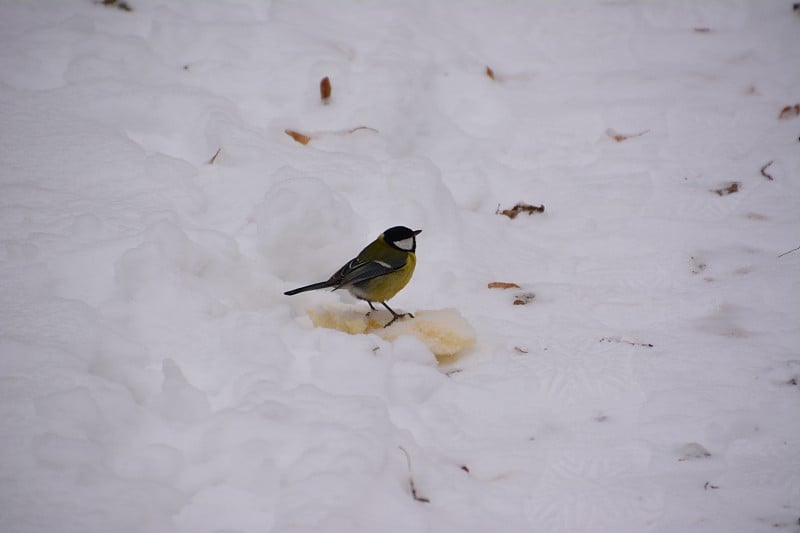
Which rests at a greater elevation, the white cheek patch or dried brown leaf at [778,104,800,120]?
dried brown leaf at [778,104,800,120]

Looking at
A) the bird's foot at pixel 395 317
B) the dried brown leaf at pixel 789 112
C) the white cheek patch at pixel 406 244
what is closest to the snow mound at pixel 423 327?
the bird's foot at pixel 395 317

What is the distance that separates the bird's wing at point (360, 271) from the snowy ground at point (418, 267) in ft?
0.61

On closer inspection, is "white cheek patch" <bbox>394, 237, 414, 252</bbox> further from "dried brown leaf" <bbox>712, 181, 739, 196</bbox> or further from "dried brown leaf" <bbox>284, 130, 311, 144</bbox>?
"dried brown leaf" <bbox>712, 181, 739, 196</bbox>

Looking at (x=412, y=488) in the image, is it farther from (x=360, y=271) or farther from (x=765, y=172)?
(x=765, y=172)

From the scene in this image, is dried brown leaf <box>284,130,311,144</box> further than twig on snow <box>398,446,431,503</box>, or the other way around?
dried brown leaf <box>284,130,311,144</box>

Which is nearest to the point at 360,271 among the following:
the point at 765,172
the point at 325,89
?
the point at 325,89

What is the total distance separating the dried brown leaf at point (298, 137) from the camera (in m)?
4.23

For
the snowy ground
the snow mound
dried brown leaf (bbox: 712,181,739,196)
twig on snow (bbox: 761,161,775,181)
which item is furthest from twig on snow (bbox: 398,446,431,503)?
twig on snow (bbox: 761,161,775,181)

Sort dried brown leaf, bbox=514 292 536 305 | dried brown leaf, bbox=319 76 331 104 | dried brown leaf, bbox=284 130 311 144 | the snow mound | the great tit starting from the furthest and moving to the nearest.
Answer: dried brown leaf, bbox=319 76 331 104, dried brown leaf, bbox=284 130 311 144, dried brown leaf, bbox=514 292 536 305, the great tit, the snow mound

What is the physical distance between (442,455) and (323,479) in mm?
460

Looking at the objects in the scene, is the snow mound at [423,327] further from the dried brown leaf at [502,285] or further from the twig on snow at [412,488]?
the twig on snow at [412,488]

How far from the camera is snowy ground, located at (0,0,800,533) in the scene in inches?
85.8

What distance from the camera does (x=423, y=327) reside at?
2.98 m

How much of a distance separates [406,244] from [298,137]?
1298mm
